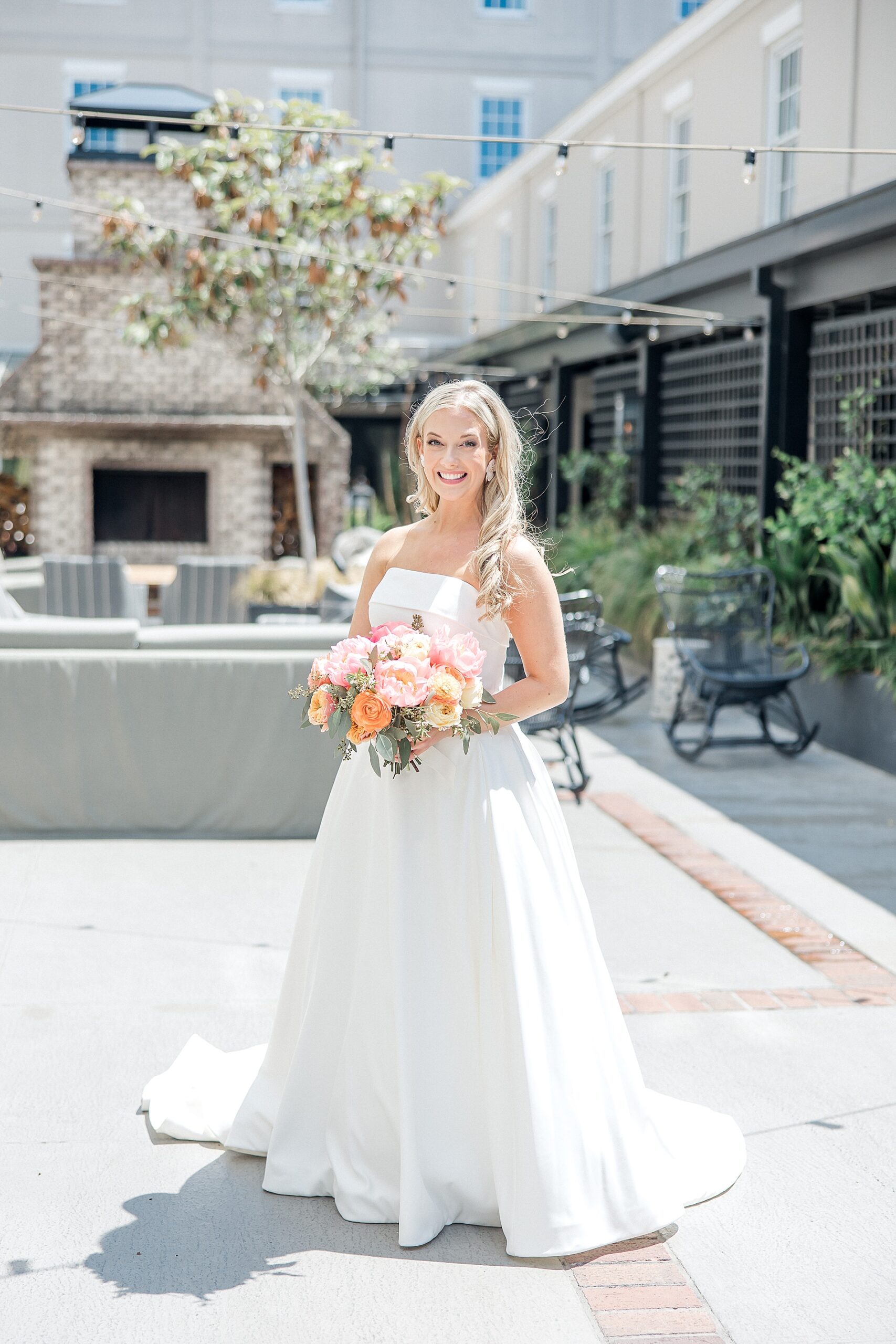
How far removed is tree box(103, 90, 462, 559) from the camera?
1083 centimetres

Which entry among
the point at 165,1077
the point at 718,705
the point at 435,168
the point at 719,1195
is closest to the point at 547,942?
the point at 719,1195

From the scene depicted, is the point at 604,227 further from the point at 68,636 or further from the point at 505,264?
the point at 68,636

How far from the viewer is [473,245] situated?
2205 cm

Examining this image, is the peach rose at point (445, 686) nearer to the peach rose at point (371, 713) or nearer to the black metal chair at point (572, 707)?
the peach rose at point (371, 713)

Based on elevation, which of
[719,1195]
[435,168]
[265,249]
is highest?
[435,168]

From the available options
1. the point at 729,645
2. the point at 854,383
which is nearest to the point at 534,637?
the point at 729,645

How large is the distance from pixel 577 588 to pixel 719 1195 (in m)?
11.0

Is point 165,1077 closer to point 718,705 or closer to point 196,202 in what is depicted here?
point 718,705

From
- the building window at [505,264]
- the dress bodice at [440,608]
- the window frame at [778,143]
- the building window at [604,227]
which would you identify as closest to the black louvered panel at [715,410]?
the window frame at [778,143]

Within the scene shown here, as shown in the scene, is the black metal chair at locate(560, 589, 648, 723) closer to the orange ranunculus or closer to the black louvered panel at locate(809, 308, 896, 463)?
the black louvered panel at locate(809, 308, 896, 463)

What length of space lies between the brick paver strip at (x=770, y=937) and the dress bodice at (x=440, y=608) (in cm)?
163

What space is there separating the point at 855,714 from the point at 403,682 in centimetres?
610

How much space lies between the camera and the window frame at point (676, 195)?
44.4 ft

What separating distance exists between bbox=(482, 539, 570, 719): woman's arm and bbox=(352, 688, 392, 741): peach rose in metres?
0.26
